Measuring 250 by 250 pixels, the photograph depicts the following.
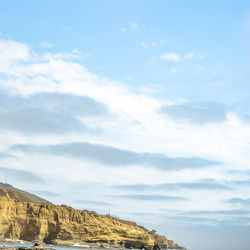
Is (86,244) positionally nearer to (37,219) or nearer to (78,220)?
(78,220)

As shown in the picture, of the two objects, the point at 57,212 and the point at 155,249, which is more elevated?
the point at 57,212

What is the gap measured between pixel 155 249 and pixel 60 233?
45.1 meters

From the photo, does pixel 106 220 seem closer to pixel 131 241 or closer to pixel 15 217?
pixel 131 241

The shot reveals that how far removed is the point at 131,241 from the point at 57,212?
3188cm

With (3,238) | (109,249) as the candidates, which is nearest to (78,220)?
(109,249)

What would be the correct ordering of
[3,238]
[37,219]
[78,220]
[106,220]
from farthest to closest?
[106,220]
[78,220]
[37,219]
[3,238]

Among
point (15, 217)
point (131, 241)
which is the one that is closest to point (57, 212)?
point (15, 217)

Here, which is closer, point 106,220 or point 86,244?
point 86,244

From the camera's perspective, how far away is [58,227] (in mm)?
122188

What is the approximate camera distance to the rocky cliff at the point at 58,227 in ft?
379

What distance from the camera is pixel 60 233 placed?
121312mm

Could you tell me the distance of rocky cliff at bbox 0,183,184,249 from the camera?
115375mm

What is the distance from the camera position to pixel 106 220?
471 feet

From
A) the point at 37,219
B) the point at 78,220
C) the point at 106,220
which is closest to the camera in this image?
the point at 37,219
